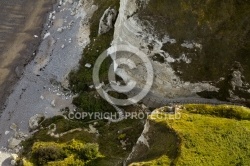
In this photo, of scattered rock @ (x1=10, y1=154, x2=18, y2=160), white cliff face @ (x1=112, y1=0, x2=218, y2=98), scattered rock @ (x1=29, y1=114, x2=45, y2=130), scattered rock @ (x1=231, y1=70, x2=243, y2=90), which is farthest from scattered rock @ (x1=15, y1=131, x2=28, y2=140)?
scattered rock @ (x1=231, y1=70, x2=243, y2=90)

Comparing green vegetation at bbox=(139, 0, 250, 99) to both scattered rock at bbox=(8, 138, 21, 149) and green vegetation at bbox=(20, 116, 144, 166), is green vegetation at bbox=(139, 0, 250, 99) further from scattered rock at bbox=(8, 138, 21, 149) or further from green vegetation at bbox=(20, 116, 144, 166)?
scattered rock at bbox=(8, 138, 21, 149)

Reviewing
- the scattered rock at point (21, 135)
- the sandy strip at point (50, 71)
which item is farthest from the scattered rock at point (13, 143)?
the scattered rock at point (21, 135)

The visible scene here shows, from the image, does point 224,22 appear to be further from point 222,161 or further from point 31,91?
point 31,91

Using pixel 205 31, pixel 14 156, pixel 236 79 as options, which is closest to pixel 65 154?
pixel 14 156

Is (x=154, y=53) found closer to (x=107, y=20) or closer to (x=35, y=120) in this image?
(x=107, y=20)

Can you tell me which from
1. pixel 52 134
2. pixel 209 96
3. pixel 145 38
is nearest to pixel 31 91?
pixel 52 134
